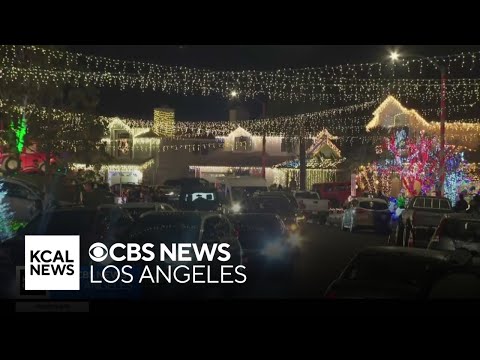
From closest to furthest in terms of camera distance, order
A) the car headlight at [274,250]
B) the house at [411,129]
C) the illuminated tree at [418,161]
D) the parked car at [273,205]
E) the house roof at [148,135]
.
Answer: the car headlight at [274,250] → the parked car at [273,205] → the illuminated tree at [418,161] → the house at [411,129] → the house roof at [148,135]

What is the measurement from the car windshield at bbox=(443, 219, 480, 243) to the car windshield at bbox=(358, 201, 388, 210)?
1555cm

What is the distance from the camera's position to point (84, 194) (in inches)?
1057

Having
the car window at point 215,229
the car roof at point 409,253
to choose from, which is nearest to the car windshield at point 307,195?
the car window at point 215,229

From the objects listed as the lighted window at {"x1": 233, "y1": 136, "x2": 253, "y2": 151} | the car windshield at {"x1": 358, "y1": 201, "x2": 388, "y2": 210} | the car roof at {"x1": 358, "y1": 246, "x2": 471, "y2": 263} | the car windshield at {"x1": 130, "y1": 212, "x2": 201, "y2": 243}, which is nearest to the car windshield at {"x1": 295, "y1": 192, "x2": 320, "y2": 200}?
the car windshield at {"x1": 358, "y1": 201, "x2": 388, "y2": 210}

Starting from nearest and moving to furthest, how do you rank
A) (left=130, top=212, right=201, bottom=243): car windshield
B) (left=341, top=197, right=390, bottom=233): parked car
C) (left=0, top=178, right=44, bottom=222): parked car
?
(left=130, top=212, right=201, bottom=243): car windshield < (left=0, top=178, right=44, bottom=222): parked car < (left=341, top=197, right=390, bottom=233): parked car

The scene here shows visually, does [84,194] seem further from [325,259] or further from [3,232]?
[325,259]

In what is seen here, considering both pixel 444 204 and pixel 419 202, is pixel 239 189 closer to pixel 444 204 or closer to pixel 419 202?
pixel 419 202

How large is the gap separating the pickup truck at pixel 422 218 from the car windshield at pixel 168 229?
9390 millimetres

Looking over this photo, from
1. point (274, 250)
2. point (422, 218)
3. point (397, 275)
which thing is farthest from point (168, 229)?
point (422, 218)

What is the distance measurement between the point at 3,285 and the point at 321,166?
44143 mm

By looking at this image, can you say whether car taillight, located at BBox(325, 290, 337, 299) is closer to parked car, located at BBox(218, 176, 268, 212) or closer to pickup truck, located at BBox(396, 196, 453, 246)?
pickup truck, located at BBox(396, 196, 453, 246)

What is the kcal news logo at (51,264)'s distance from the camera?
506 inches

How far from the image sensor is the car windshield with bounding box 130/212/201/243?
48.5 feet

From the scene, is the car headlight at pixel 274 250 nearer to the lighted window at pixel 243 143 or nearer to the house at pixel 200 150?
the house at pixel 200 150
